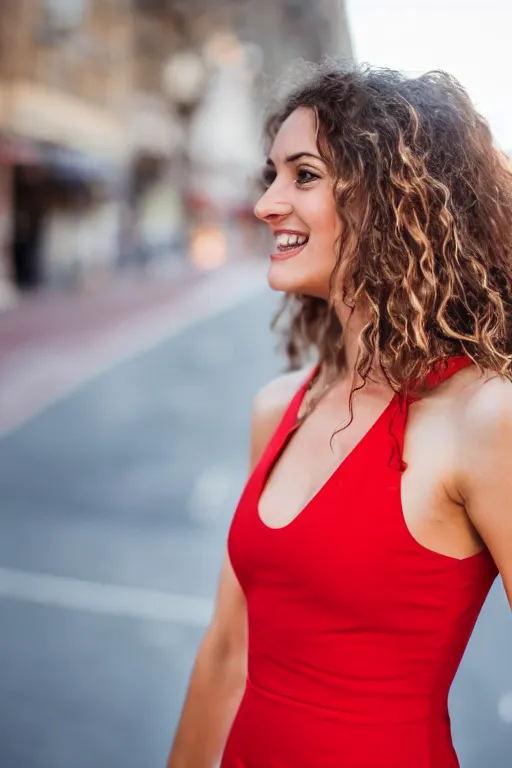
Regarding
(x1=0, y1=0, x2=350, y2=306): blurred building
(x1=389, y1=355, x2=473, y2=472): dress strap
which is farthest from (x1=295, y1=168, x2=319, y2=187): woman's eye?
(x1=0, y1=0, x2=350, y2=306): blurred building

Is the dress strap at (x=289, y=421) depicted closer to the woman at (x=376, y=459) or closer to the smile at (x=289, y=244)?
the woman at (x=376, y=459)

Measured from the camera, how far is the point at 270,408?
1887mm

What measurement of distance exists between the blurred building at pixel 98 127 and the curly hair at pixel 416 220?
9.40 metres

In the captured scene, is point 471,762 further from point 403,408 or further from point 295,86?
point 295,86

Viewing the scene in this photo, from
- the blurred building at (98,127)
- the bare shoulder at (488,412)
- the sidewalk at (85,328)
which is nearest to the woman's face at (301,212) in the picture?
the bare shoulder at (488,412)

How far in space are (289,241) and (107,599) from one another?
323cm

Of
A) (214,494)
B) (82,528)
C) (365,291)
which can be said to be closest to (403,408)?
(365,291)

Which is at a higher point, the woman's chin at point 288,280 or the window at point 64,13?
the window at point 64,13

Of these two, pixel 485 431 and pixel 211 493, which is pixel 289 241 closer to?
pixel 485 431

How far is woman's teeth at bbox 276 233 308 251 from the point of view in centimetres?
167

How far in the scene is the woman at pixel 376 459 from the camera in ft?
4.46

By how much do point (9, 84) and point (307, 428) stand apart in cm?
2175

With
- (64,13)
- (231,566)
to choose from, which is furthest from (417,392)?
(64,13)

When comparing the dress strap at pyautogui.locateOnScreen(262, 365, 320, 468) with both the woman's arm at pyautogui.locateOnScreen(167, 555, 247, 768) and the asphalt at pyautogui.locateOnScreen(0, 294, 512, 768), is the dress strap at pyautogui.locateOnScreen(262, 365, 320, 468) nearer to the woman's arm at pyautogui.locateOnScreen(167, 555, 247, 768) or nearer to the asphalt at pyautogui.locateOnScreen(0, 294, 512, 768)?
the woman's arm at pyautogui.locateOnScreen(167, 555, 247, 768)
